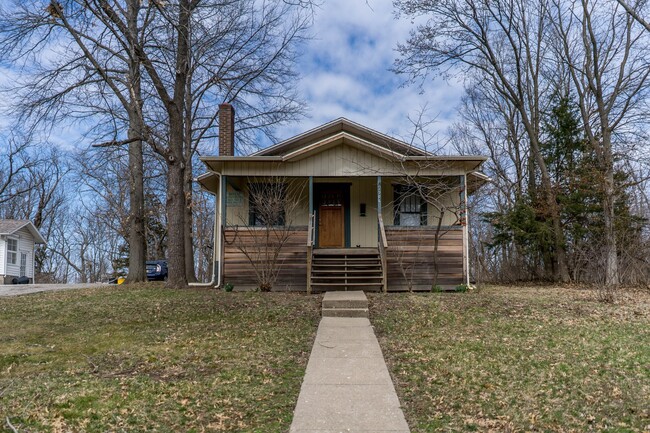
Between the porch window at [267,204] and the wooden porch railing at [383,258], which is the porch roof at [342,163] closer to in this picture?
the porch window at [267,204]

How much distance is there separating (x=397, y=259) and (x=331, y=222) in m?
2.74

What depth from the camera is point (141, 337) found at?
725 cm

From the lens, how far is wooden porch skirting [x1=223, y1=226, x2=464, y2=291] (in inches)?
504

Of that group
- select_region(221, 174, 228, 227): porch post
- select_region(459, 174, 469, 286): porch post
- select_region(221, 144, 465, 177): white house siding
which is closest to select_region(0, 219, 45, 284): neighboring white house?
select_region(221, 174, 228, 227): porch post

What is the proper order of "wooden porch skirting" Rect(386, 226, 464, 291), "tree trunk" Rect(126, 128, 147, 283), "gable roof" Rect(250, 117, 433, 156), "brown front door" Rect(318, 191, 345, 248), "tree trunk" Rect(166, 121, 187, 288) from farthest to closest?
1. "tree trunk" Rect(126, 128, 147, 283)
2. "brown front door" Rect(318, 191, 345, 248)
3. "gable roof" Rect(250, 117, 433, 156)
4. "tree trunk" Rect(166, 121, 187, 288)
5. "wooden porch skirting" Rect(386, 226, 464, 291)

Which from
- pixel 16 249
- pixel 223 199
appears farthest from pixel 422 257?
pixel 16 249

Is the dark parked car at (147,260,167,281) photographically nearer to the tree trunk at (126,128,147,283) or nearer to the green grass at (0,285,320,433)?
the tree trunk at (126,128,147,283)

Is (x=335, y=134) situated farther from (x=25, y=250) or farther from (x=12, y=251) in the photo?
(x=25, y=250)

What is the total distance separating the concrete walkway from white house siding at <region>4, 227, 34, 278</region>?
27106mm

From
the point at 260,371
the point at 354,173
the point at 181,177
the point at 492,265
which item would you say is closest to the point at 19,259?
the point at 181,177

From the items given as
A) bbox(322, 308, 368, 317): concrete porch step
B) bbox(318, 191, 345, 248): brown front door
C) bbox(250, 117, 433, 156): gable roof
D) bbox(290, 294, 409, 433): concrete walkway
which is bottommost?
bbox(290, 294, 409, 433): concrete walkway

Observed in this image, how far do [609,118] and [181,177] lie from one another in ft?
50.8

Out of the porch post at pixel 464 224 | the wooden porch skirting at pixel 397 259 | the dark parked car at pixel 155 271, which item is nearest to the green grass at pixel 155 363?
the wooden porch skirting at pixel 397 259

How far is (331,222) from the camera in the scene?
14656 millimetres
